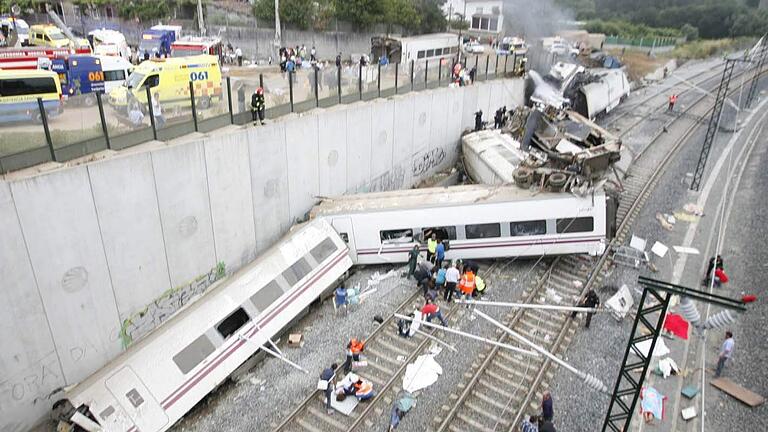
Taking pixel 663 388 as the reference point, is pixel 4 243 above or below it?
above

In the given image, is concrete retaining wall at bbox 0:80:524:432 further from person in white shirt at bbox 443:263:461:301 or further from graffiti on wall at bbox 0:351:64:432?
person in white shirt at bbox 443:263:461:301

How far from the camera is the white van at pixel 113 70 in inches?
898

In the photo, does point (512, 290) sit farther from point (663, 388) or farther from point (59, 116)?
point (59, 116)

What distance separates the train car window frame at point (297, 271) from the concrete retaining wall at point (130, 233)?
203cm

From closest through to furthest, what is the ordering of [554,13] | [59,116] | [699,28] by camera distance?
[59,116]
[554,13]
[699,28]

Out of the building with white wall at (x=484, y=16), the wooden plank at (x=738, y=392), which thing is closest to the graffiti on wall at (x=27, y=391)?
the wooden plank at (x=738, y=392)

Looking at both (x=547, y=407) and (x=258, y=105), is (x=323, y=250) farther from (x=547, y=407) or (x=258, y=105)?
(x=547, y=407)

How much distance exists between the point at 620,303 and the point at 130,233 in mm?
14233

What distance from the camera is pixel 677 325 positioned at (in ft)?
47.0

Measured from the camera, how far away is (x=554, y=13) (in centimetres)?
5422

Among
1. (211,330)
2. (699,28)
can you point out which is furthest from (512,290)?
(699,28)

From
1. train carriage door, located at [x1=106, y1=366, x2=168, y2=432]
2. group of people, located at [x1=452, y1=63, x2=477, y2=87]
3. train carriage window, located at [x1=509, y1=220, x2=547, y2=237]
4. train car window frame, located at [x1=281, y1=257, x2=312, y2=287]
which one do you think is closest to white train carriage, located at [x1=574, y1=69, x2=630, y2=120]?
group of people, located at [x1=452, y1=63, x2=477, y2=87]

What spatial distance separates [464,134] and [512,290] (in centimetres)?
1409

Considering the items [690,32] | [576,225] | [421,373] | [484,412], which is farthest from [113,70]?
[690,32]
